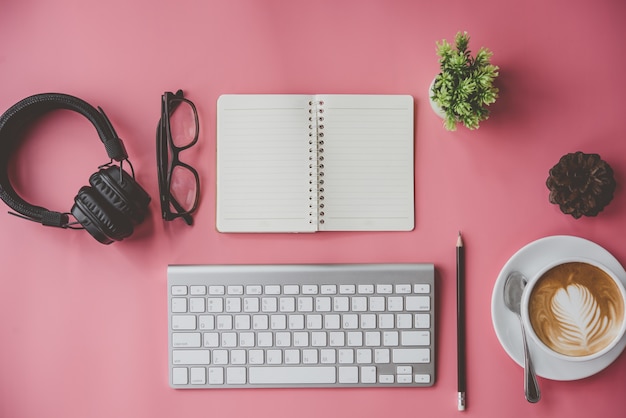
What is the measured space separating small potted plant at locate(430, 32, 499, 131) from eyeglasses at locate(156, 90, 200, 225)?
0.51 metres

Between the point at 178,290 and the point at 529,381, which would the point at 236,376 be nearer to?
the point at 178,290

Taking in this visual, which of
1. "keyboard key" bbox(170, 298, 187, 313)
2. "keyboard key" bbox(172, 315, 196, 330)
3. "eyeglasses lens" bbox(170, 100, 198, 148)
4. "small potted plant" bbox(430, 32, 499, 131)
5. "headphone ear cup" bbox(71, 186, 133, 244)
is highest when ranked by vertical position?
"small potted plant" bbox(430, 32, 499, 131)

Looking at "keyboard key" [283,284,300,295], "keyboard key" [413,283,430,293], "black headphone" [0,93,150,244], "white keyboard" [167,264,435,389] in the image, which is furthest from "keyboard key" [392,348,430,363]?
"black headphone" [0,93,150,244]

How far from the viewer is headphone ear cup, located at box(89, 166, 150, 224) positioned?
2.93ft

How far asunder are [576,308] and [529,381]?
0.56 feet

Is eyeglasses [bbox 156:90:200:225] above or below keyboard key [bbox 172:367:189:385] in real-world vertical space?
above

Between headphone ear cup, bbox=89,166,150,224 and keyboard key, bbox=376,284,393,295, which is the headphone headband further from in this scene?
keyboard key, bbox=376,284,393,295

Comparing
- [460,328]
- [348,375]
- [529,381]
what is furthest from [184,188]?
[529,381]

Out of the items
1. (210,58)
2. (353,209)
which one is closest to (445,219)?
(353,209)

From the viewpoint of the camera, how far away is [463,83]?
856 millimetres

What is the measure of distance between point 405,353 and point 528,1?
0.79m

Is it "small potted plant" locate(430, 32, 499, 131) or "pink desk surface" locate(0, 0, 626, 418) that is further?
"pink desk surface" locate(0, 0, 626, 418)

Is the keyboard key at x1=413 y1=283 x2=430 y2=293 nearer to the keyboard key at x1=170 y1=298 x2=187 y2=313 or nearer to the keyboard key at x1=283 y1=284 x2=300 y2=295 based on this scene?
the keyboard key at x1=283 y1=284 x2=300 y2=295

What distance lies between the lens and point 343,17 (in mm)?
963
